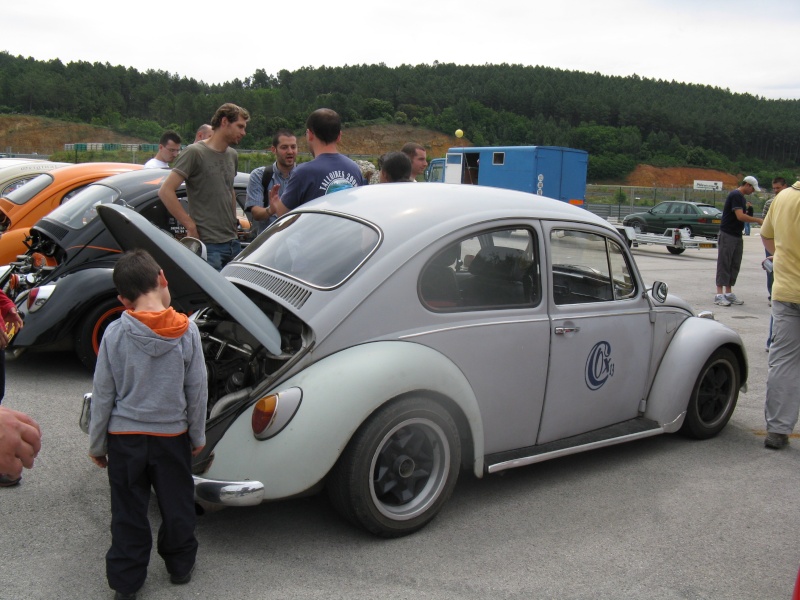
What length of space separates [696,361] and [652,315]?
17.7 inches

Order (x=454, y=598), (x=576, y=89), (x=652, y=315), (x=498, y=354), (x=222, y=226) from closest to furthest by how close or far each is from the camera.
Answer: (x=454, y=598)
(x=498, y=354)
(x=652, y=315)
(x=222, y=226)
(x=576, y=89)

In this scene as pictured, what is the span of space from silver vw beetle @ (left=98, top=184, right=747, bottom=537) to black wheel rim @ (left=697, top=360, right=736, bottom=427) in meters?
0.35

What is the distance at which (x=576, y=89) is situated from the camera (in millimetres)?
121000

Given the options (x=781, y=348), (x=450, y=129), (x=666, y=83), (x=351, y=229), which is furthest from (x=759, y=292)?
(x=666, y=83)

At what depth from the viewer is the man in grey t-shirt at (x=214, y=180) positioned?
5.57 metres

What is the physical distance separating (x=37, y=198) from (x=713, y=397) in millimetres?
7088

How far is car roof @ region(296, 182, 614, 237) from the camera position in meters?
3.77

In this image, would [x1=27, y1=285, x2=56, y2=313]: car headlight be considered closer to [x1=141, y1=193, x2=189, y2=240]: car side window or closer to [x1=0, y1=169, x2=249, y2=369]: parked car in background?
[x1=0, y1=169, x2=249, y2=369]: parked car in background

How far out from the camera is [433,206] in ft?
12.8

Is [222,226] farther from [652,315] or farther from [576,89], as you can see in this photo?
[576,89]

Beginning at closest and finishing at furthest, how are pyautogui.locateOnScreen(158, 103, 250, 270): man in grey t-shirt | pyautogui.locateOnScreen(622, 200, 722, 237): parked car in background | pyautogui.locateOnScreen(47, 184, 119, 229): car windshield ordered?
1. pyautogui.locateOnScreen(158, 103, 250, 270): man in grey t-shirt
2. pyautogui.locateOnScreen(47, 184, 119, 229): car windshield
3. pyautogui.locateOnScreen(622, 200, 722, 237): parked car in background

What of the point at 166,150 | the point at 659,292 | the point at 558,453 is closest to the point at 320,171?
the point at 659,292

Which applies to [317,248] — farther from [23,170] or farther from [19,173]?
[23,170]

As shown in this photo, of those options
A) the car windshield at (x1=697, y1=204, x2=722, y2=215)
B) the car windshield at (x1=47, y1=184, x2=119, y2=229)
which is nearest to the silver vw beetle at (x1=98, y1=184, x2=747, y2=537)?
the car windshield at (x1=47, y1=184, x2=119, y2=229)
